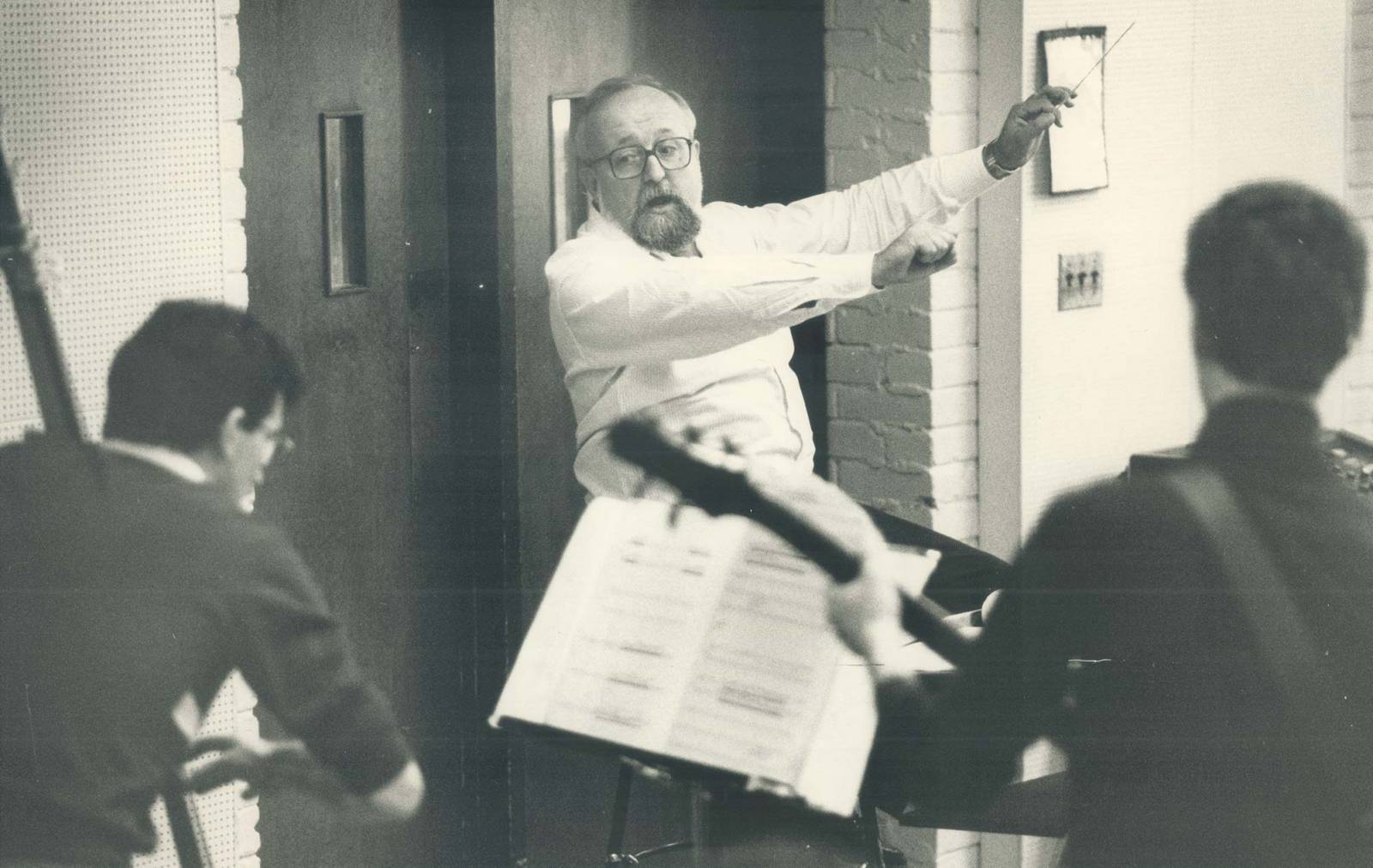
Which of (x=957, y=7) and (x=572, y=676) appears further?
(x=957, y=7)

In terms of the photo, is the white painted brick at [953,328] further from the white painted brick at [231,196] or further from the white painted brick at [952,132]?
the white painted brick at [231,196]

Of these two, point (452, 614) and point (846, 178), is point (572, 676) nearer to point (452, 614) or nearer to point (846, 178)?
point (452, 614)

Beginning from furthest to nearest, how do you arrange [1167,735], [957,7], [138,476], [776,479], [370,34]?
1. [957,7]
2. [370,34]
3. [776,479]
4. [1167,735]
5. [138,476]

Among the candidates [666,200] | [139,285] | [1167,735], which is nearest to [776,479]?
[666,200]

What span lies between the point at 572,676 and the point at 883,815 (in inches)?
42.4

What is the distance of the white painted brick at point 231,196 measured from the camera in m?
1.95

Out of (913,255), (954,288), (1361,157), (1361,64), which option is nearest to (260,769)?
(913,255)

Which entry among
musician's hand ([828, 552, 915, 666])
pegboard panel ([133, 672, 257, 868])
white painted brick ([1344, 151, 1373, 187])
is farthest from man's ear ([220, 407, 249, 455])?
white painted brick ([1344, 151, 1373, 187])

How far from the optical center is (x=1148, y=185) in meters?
2.72

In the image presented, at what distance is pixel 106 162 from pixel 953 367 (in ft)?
4.50

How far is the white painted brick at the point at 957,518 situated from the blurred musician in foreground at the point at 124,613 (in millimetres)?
1278

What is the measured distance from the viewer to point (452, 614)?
260 cm

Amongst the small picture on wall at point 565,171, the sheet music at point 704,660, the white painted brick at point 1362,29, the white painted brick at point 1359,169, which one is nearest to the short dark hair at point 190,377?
the sheet music at point 704,660

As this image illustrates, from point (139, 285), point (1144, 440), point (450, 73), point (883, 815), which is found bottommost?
point (883, 815)
